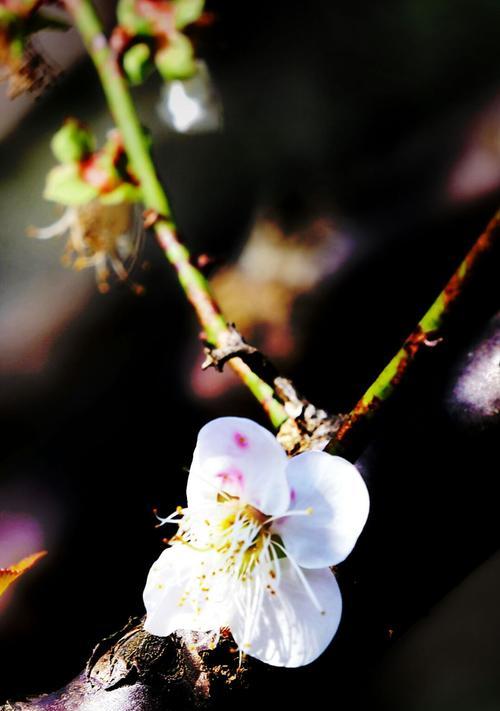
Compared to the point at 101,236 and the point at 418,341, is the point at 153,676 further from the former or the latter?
the point at 101,236

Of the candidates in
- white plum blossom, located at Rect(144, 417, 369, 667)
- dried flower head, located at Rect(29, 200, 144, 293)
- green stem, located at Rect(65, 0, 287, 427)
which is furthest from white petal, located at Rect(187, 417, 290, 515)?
dried flower head, located at Rect(29, 200, 144, 293)

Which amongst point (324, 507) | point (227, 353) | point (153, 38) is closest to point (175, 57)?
point (153, 38)

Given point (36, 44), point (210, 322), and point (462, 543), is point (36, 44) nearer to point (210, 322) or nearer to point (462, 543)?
point (210, 322)

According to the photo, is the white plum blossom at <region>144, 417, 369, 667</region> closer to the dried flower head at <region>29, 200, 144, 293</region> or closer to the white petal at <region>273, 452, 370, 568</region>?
the white petal at <region>273, 452, 370, 568</region>

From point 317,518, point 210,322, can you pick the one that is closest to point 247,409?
point 210,322

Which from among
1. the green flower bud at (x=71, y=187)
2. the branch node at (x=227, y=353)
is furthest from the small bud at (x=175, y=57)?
the branch node at (x=227, y=353)

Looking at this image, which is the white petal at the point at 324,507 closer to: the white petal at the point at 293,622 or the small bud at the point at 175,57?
the white petal at the point at 293,622
